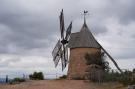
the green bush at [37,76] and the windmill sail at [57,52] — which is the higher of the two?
the windmill sail at [57,52]

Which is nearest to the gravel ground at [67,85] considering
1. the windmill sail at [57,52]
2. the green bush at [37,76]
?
the windmill sail at [57,52]

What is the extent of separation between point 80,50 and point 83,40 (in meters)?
1.78

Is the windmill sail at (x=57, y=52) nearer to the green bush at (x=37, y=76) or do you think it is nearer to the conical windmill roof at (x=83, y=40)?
the conical windmill roof at (x=83, y=40)

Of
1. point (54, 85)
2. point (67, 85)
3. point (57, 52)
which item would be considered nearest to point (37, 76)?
point (57, 52)

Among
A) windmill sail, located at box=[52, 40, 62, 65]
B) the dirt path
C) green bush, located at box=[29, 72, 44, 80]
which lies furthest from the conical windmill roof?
the dirt path

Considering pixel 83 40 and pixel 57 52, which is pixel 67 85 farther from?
pixel 57 52

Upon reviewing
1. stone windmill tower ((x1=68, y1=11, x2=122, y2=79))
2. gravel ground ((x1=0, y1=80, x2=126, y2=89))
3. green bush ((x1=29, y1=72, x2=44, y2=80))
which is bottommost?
gravel ground ((x1=0, y1=80, x2=126, y2=89))

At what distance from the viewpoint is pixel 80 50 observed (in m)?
61.7

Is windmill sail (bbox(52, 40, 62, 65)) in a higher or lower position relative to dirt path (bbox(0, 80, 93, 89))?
higher

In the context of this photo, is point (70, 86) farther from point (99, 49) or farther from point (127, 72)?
point (99, 49)

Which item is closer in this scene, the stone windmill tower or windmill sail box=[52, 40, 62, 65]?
the stone windmill tower

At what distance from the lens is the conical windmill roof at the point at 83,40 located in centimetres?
6178

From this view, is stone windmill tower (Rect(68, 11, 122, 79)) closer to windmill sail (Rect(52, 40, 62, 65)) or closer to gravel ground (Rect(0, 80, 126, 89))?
windmill sail (Rect(52, 40, 62, 65))

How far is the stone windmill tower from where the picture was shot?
61.6 metres
